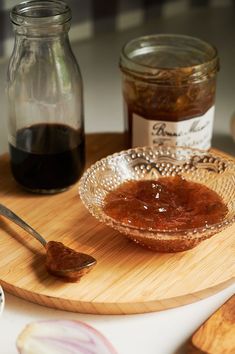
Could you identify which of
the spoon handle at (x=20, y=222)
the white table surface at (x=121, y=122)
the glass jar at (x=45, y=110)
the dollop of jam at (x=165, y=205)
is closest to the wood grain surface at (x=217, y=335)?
the white table surface at (x=121, y=122)

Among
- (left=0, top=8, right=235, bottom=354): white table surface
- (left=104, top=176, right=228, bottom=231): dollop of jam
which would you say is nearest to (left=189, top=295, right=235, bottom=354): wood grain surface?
(left=0, top=8, right=235, bottom=354): white table surface

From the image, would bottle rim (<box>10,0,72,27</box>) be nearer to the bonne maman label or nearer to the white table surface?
the bonne maman label

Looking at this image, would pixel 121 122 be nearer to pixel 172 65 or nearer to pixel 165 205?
pixel 172 65

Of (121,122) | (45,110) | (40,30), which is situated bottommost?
(121,122)

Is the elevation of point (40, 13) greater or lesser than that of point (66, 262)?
greater

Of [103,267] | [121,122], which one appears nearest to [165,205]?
[103,267]

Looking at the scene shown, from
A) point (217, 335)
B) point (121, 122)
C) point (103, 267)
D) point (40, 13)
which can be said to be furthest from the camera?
point (121, 122)

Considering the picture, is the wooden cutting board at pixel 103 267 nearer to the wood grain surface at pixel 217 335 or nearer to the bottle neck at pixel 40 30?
the wood grain surface at pixel 217 335

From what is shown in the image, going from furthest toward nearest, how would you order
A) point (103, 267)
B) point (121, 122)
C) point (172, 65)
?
point (121, 122) < point (172, 65) < point (103, 267)
